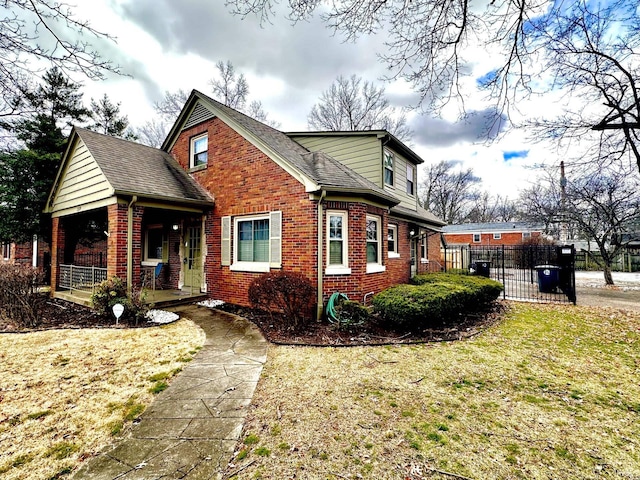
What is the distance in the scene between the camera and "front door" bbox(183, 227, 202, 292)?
32.7 feet

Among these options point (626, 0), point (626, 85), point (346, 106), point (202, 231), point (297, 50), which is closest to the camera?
point (626, 0)

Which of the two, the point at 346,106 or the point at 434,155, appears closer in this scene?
the point at 346,106

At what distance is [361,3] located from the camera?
3.92 m

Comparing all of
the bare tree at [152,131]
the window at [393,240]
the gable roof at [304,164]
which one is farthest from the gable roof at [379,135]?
the bare tree at [152,131]

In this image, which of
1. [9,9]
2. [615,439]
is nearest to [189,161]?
[9,9]

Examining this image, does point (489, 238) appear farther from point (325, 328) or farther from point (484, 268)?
point (325, 328)

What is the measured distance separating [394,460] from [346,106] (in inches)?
939

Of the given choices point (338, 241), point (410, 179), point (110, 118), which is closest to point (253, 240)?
point (338, 241)

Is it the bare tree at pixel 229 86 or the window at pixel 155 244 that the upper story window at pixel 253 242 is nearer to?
the window at pixel 155 244

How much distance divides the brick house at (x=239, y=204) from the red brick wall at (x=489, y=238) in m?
26.5

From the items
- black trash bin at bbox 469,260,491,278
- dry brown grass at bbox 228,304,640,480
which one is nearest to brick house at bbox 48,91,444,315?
dry brown grass at bbox 228,304,640,480

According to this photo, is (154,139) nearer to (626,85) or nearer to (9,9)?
(9,9)

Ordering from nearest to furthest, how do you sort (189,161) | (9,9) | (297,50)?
(9,9), (297,50), (189,161)

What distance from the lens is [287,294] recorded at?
6.38 m
